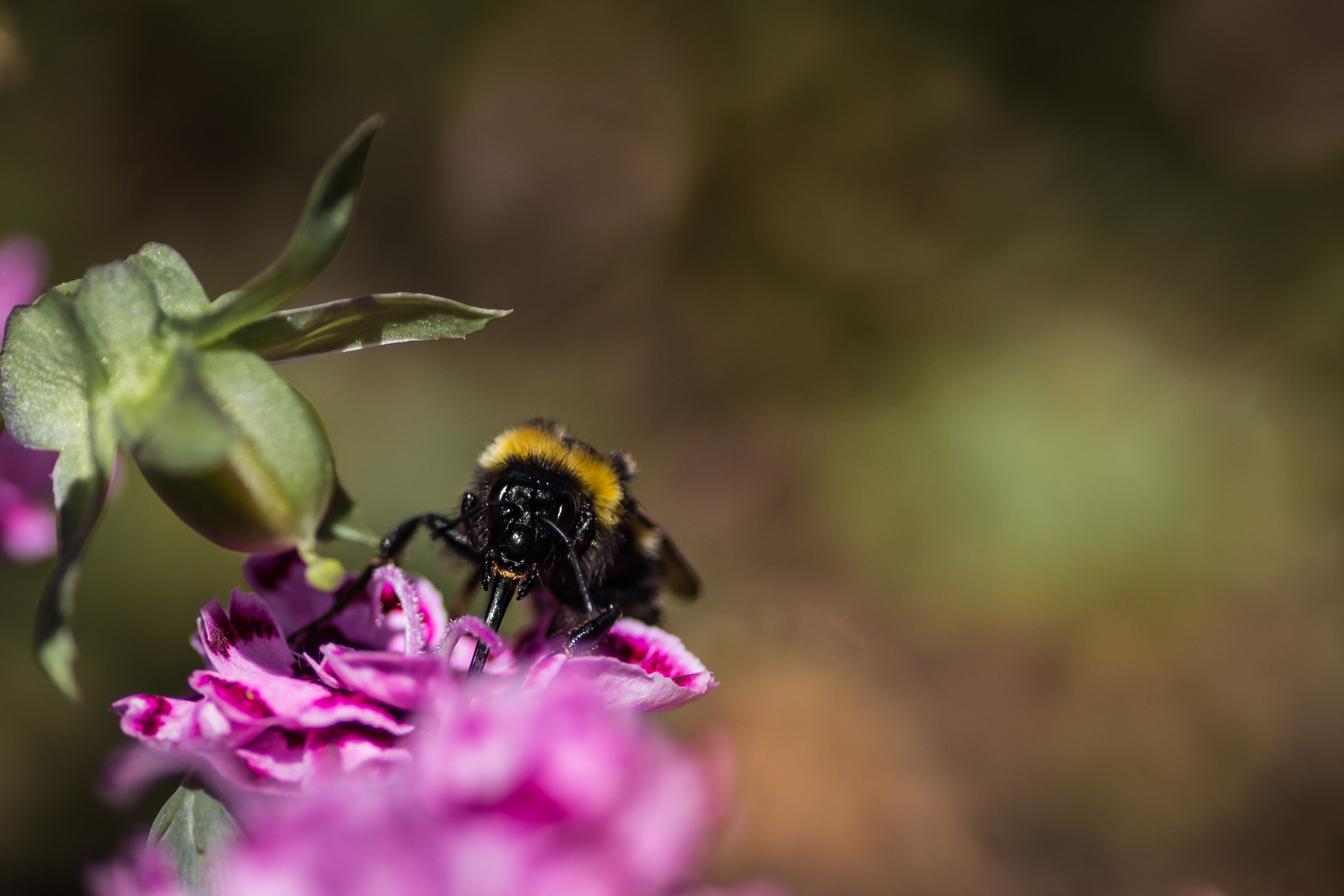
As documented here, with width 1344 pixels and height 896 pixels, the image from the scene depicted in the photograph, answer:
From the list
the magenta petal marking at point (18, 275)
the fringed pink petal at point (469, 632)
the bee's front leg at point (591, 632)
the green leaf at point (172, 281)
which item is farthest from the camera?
the magenta petal marking at point (18, 275)

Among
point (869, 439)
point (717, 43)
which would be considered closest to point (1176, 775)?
point (869, 439)

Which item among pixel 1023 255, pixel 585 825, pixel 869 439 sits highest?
pixel 1023 255

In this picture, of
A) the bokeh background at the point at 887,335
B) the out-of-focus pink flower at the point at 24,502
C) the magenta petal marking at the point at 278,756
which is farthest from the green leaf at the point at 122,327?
the bokeh background at the point at 887,335

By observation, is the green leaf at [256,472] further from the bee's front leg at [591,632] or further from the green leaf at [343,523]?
the bee's front leg at [591,632]

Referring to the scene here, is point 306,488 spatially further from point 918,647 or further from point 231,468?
point 918,647

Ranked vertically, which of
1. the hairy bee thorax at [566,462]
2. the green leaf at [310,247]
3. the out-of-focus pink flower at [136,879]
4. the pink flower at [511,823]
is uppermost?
the hairy bee thorax at [566,462]

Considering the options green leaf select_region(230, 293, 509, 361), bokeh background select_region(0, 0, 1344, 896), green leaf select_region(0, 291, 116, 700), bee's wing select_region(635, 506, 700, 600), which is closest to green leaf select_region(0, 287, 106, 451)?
green leaf select_region(0, 291, 116, 700)

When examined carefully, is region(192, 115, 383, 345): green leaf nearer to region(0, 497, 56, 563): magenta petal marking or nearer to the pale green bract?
the pale green bract

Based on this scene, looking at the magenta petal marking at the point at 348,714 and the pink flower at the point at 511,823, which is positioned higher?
the magenta petal marking at the point at 348,714

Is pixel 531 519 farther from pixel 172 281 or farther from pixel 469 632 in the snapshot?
pixel 172 281
